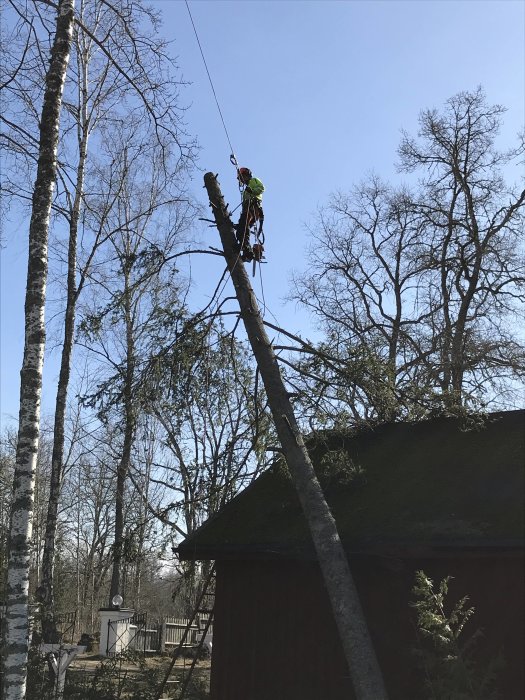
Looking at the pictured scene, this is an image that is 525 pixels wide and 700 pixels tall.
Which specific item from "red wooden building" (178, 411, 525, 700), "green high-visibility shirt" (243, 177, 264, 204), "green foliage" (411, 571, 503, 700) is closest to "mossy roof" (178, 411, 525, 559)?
"red wooden building" (178, 411, 525, 700)

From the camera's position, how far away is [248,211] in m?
9.15

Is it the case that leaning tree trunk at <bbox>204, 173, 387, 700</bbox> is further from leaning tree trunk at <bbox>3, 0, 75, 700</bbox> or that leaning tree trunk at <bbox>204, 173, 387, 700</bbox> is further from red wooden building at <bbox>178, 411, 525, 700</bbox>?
leaning tree trunk at <bbox>3, 0, 75, 700</bbox>

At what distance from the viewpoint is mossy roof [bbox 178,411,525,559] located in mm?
7508

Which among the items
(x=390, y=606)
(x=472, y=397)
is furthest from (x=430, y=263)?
(x=390, y=606)

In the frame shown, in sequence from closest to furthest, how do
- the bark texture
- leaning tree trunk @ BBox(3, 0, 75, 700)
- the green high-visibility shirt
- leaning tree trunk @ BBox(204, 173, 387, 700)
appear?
leaning tree trunk @ BBox(204, 173, 387, 700) → leaning tree trunk @ BBox(3, 0, 75, 700) → the green high-visibility shirt → the bark texture

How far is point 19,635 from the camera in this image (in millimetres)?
7742

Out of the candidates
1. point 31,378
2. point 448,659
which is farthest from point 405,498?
point 31,378

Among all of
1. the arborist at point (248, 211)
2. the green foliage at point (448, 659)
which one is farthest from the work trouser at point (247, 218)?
the green foliage at point (448, 659)

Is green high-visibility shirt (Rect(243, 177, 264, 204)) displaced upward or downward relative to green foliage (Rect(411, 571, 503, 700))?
upward

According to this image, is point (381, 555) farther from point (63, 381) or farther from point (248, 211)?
point (63, 381)

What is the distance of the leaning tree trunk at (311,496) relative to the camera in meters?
7.20

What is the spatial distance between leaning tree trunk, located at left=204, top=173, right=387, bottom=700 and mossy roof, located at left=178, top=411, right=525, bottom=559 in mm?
518

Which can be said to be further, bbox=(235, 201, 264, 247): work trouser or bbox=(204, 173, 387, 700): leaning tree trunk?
bbox=(235, 201, 264, 247): work trouser

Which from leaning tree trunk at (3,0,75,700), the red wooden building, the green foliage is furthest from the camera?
leaning tree trunk at (3,0,75,700)
